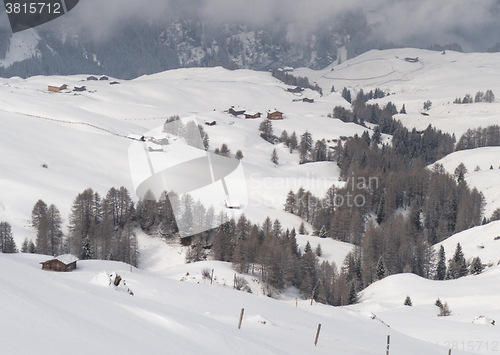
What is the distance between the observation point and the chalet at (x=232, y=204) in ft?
201

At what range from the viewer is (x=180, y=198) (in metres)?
57.7

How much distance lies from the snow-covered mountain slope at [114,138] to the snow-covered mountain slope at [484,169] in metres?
24.7

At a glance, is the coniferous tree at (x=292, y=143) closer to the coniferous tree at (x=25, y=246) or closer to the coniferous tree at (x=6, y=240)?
the coniferous tree at (x=25, y=246)

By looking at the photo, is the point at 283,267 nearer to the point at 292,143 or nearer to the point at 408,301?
the point at 408,301

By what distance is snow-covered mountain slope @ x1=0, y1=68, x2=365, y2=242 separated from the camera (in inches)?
2237

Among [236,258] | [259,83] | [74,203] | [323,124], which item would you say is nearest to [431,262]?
[236,258]

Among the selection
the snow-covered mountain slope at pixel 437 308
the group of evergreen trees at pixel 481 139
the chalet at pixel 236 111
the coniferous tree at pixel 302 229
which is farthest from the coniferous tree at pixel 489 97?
the snow-covered mountain slope at pixel 437 308

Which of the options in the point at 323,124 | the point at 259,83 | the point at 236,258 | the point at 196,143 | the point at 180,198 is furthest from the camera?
the point at 259,83

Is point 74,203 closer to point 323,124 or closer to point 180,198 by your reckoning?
point 180,198

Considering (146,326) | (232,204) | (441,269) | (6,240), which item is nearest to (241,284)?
(232,204)

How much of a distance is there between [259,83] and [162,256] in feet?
474

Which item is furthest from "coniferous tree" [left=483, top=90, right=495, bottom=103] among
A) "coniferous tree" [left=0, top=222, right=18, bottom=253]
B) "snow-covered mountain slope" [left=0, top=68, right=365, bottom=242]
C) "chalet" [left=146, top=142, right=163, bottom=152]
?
"coniferous tree" [left=0, top=222, right=18, bottom=253]

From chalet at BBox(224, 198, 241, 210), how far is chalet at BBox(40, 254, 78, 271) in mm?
28266

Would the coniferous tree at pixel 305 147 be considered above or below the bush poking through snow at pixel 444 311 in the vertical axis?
above
